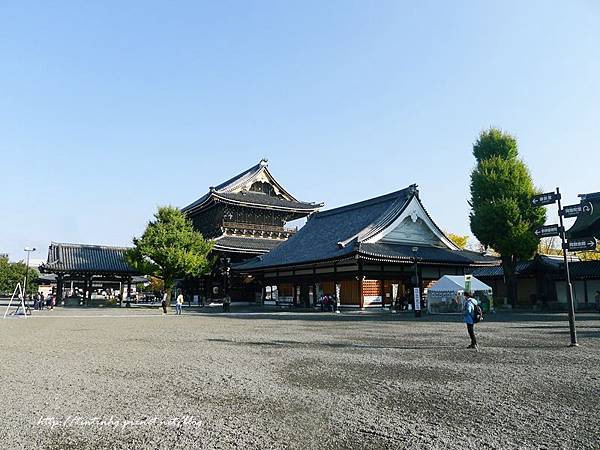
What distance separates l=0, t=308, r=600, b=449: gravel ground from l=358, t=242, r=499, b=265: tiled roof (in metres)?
16.6

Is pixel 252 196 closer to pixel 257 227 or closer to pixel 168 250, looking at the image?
pixel 257 227

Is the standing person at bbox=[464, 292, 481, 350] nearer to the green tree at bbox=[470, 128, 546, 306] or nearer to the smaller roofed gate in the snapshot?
the green tree at bbox=[470, 128, 546, 306]

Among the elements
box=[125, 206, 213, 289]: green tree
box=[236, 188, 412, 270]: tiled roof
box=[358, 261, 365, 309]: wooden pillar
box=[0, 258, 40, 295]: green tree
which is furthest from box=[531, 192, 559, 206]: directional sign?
box=[0, 258, 40, 295]: green tree

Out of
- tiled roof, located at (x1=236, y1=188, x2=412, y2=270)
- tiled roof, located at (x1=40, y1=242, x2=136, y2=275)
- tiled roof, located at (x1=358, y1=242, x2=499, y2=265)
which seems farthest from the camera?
tiled roof, located at (x1=40, y1=242, x2=136, y2=275)

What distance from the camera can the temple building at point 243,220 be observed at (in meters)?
43.8

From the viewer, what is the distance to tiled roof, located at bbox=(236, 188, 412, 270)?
32.0 m

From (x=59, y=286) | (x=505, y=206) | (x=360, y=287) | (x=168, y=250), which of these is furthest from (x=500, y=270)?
(x=59, y=286)

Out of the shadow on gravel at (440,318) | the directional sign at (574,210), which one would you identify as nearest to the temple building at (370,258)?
the shadow on gravel at (440,318)

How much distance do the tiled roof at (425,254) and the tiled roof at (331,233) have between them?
146cm

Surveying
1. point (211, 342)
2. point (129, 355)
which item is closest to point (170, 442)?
point (129, 355)

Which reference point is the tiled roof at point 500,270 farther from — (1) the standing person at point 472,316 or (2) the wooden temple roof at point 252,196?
(1) the standing person at point 472,316

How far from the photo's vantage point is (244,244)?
148 feet

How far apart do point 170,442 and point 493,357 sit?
7.60 metres

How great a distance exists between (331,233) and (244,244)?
1180 centimetres
